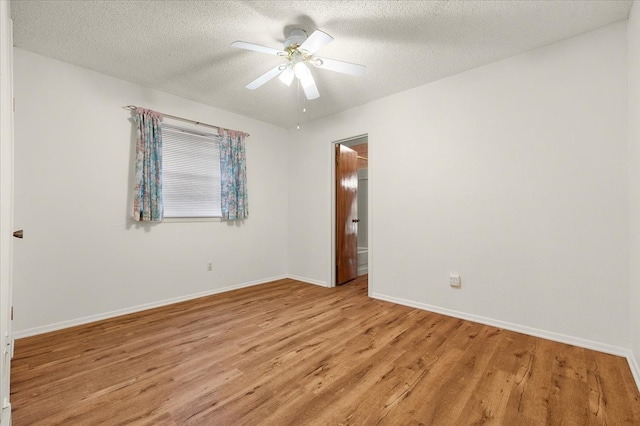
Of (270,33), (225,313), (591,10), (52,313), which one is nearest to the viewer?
(591,10)

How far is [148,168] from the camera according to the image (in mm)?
3107

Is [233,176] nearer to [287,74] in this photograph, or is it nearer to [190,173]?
[190,173]

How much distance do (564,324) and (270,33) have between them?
3.40 meters

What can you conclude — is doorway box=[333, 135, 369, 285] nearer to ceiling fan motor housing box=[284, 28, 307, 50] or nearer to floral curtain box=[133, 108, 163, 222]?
ceiling fan motor housing box=[284, 28, 307, 50]

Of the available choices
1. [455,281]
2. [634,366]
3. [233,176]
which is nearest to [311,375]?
[455,281]

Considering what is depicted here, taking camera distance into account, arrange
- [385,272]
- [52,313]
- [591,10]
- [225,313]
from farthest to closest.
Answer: [385,272]
[225,313]
[52,313]
[591,10]

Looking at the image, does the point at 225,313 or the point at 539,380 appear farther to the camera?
the point at 225,313

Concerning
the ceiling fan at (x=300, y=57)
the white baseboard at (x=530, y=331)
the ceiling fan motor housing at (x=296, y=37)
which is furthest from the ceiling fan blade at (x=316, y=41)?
the white baseboard at (x=530, y=331)

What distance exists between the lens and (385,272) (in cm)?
345

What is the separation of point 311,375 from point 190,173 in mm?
2865

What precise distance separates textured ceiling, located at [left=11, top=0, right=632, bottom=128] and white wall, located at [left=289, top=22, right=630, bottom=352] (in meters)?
0.32

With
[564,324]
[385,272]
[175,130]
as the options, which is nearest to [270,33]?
[175,130]

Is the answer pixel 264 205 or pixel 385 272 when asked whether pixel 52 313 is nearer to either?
pixel 264 205

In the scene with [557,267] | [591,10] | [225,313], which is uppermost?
[591,10]
